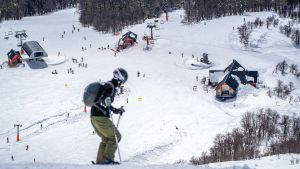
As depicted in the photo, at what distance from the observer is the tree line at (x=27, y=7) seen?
105250mm

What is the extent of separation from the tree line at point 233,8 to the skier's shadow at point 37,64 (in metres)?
36.1

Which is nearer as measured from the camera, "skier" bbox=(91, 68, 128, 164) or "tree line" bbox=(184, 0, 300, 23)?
"skier" bbox=(91, 68, 128, 164)

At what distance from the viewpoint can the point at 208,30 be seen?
243 ft

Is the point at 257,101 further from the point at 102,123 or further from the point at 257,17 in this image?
the point at 257,17

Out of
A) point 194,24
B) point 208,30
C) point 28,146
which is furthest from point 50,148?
point 194,24

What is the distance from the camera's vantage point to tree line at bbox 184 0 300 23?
84.7 m

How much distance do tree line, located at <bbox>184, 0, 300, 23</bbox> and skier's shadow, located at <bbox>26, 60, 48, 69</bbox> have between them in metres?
36.1

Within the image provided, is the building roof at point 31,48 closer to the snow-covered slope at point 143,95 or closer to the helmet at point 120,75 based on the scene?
the snow-covered slope at point 143,95

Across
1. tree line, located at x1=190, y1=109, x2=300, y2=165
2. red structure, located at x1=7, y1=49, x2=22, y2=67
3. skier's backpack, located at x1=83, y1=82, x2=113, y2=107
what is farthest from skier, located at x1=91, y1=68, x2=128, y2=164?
Answer: red structure, located at x1=7, y1=49, x2=22, y2=67

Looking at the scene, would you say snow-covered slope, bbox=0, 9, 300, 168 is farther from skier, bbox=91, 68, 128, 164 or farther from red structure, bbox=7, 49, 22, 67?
skier, bbox=91, 68, 128, 164

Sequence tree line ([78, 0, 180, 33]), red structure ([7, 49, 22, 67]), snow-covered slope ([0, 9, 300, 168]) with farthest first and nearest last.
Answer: tree line ([78, 0, 180, 33]) → red structure ([7, 49, 22, 67]) → snow-covered slope ([0, 9, 300, 168])

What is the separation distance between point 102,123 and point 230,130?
2492 centimetres

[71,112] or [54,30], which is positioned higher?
[54,30]

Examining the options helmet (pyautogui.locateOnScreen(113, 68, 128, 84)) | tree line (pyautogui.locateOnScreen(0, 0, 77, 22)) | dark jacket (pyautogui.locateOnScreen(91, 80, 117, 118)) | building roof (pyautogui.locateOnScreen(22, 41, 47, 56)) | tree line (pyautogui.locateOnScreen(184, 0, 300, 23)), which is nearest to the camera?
dark jacket (pyautogui.locateOnScreen(91, 80, 117, 118))
